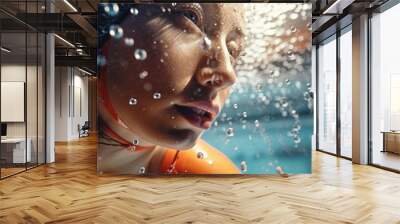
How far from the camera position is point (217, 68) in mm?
5473

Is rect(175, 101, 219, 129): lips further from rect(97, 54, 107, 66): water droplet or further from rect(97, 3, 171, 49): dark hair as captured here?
rect(97, 3, 171, 49): dark hair

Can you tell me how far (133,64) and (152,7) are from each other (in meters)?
0.90

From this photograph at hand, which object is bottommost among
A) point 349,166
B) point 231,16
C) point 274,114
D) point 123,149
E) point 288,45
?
point 349,166

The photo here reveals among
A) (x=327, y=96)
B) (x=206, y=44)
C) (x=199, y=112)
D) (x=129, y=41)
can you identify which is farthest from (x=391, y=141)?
(x=129, y=41)

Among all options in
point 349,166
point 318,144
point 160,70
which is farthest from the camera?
point 318,144

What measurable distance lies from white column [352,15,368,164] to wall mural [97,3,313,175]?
2.15 metres

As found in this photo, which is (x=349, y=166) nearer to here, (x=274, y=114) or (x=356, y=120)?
(x=356, y=120)

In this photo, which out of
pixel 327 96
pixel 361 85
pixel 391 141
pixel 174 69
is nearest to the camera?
pixel 174 69

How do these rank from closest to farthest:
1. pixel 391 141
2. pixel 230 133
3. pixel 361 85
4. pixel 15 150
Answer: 1. pixel 230 133
2. pixel 15 150
3. pixel 391 141
4. pixel 361 85

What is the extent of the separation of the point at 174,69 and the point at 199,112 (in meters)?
0.73

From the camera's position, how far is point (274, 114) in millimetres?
5527

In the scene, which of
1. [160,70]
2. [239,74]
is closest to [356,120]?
[239,74]

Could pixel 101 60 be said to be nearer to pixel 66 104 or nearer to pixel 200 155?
pixel 200 155

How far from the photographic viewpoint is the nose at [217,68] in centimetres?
542
